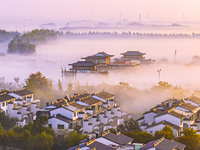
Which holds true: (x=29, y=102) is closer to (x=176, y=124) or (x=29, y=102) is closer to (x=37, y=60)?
(x=176, y=124)

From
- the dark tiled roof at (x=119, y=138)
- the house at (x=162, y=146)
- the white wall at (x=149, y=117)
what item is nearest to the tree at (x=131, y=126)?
the white wall at (x=149, y=117)

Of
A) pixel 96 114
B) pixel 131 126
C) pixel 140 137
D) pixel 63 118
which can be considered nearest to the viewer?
pixel 140 137

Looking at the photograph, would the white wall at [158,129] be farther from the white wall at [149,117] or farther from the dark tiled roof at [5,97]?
the dark tiled roof at [5,97]

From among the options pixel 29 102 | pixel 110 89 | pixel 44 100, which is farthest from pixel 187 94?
pixel 29 102

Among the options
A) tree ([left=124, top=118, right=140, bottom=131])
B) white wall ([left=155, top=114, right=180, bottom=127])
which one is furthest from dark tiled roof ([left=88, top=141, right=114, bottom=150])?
white wall ([left=155, top=114, right=180, bottom=127])

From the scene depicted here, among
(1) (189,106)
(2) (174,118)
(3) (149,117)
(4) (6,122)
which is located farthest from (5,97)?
(1) (189,106)

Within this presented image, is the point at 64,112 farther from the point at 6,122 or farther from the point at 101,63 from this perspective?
the point at 101,63

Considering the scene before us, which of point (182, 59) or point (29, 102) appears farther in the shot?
point (182, 59)
